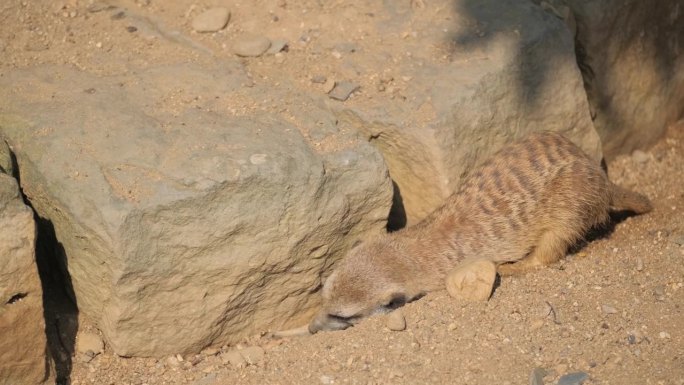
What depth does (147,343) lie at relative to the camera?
357 centimetres

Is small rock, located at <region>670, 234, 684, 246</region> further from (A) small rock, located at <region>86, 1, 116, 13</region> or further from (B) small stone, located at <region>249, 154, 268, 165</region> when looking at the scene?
(A) small rock, located at <region>86, 1, 116, 13</region>

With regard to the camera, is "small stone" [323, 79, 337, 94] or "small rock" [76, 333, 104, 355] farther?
"small stone" [323, 79, 337, 94]

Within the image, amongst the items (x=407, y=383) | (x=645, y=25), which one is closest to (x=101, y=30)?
(x=407, y=383)

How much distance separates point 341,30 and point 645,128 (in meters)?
2.17

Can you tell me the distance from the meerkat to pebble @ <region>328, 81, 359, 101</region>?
753mm

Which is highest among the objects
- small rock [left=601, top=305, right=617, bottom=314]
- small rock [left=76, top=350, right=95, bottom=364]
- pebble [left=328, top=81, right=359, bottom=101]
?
pebble [left=328, top=81, right=359, bottom=101]

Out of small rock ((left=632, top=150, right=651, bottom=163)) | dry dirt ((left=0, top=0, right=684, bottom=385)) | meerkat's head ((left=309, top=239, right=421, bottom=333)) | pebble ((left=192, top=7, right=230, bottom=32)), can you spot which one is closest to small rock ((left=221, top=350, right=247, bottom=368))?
dry dirt ((left=0, top=0, right=684, bottom=385))

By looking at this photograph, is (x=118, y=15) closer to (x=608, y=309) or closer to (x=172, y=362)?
(x=172, y=362)

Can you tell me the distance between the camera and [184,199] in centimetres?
342

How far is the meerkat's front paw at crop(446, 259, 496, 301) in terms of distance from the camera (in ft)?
12.3

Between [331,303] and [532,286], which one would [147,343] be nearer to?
[331,303]

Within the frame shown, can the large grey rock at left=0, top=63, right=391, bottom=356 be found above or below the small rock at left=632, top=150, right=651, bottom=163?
above

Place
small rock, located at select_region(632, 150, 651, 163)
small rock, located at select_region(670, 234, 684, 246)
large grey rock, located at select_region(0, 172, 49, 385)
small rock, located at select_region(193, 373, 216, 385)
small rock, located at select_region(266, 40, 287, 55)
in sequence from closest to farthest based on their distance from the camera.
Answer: large grey rock, located at select_region(0, 172, 49, 385)
small rock, located at select_region(193, 373, 216, 385)
small rock, located at select_region(670, 234, 684, 246)
small rock, located at select_region(266, 40, 287, 55)
small rock, located at select_region(632, 150, 651, 163)

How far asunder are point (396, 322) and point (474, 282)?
0.41 m
